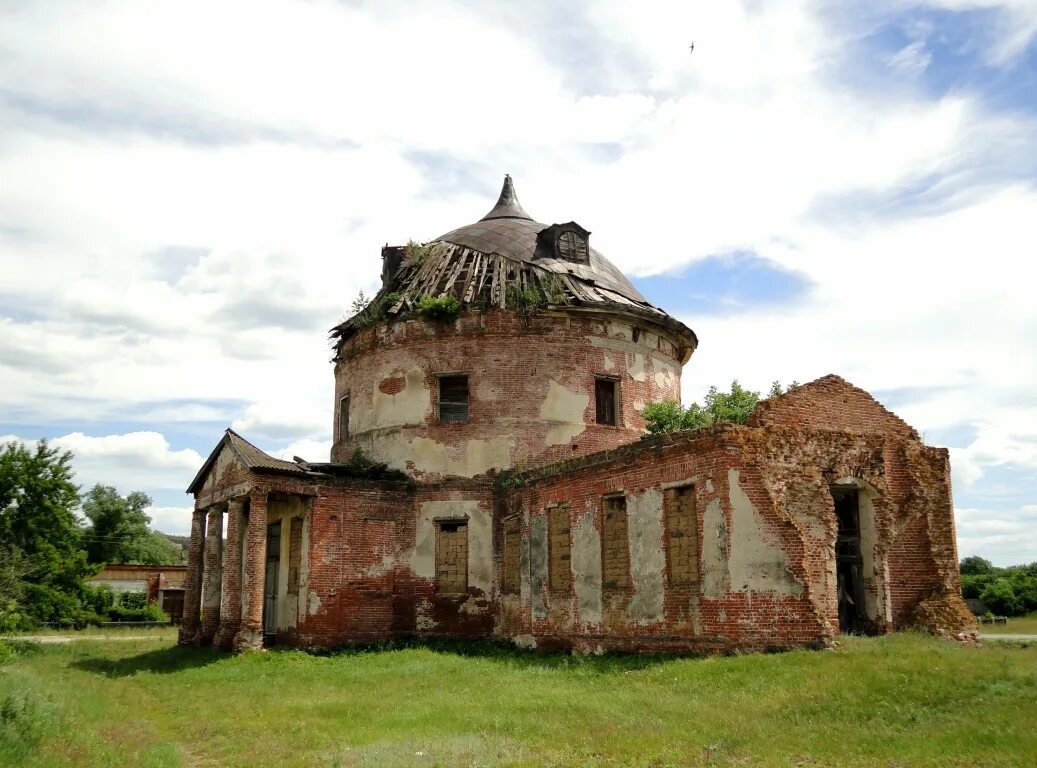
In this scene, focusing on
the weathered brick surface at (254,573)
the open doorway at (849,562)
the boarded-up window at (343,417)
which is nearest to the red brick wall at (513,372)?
the boarded-up window at (343,417)

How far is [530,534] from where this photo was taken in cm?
2127

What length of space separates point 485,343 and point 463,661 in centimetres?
867

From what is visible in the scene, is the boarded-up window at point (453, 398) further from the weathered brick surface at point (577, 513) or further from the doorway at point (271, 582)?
the doorway at point (271, 582)

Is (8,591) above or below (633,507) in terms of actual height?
below

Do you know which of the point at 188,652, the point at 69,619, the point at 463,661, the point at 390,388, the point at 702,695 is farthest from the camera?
the point at 69,619

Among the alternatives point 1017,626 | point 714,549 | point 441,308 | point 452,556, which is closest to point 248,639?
point 452,556

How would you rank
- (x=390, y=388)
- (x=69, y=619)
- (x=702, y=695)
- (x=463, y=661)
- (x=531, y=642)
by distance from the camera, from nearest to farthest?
(x=702, y=695), (x=463, y=661), (x=531, y=642), (x=390, y=388), (x=69, y=619)

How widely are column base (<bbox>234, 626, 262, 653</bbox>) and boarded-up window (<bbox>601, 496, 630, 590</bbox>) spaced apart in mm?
8148

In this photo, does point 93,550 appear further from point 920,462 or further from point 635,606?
point 920,462

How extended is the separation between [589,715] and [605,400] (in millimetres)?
13228

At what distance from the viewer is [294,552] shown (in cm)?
2300

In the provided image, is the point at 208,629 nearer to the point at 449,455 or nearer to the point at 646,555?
the point at 449,455

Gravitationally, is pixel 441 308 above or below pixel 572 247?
below

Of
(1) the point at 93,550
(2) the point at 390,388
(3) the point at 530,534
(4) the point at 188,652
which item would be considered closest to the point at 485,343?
(2) the point at 390,388
